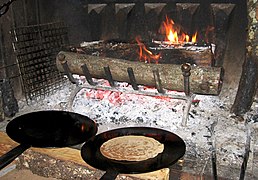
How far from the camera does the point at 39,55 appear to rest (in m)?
4.96

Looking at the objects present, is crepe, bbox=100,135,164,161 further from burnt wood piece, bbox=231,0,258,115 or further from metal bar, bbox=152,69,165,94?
burnt wood piece, bbox=231,0,258,115

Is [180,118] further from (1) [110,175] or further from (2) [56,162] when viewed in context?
(1) [110,175]

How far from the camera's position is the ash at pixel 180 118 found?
2.95 m

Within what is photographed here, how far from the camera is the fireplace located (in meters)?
3.70

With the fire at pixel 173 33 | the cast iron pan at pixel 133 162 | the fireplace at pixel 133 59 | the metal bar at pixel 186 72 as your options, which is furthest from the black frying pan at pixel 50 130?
the fire at pixel 173 33

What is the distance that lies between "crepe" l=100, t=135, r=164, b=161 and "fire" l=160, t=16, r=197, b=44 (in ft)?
9.81

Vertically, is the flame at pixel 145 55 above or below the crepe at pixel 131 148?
above

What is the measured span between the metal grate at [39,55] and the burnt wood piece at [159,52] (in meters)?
0.71

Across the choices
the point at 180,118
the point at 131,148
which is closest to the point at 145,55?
the point at 180,118

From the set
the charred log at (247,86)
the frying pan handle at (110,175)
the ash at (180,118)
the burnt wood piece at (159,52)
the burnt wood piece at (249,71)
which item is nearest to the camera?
the frying pan handle at (110,175)

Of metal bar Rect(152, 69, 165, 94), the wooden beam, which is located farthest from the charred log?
the wooden beam

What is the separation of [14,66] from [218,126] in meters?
2.94

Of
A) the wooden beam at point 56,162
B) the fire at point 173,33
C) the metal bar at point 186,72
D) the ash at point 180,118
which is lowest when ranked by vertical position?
the ash at point 180,118

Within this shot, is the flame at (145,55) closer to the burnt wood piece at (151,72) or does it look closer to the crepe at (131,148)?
the burnt wood piece at (151,72)
